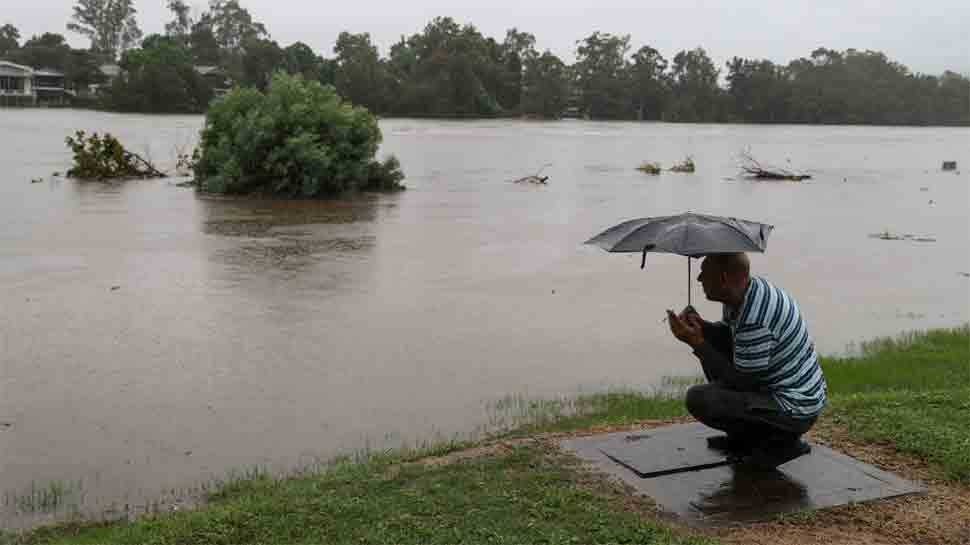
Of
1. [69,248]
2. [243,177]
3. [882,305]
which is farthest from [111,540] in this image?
[243,177]

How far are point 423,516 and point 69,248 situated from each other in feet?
50.5

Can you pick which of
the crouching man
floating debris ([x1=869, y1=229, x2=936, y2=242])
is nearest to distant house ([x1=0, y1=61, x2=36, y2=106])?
floating debris ([x1=869, y1=229, x2=936, y2=242])

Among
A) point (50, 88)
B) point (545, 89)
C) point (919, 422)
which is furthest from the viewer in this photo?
point (545, 89)

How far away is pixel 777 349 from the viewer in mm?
5715

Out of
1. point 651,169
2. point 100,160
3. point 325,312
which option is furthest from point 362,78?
point 325,312

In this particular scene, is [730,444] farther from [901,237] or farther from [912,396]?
[901,237]

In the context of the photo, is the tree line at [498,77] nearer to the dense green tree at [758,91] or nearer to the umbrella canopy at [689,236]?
the dense green tree at [758,91]

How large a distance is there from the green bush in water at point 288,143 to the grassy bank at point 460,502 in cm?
2243

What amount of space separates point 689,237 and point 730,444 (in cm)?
174

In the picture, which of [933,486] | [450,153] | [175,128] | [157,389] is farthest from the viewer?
[175,128]

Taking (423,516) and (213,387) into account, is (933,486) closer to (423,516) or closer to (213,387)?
(423,516)

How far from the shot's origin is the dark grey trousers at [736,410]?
5.84m

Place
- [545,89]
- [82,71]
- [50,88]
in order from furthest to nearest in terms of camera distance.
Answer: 1. [545,89]
2. [50,88]
3. [82,71]

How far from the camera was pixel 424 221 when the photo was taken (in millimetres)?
24797
